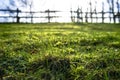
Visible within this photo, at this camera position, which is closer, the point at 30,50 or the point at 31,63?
the point at 31,63

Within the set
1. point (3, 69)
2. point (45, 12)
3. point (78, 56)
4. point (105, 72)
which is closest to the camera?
point (105, 72)

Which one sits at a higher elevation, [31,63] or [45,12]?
[45,12]

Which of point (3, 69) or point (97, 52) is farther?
point (97, 52)

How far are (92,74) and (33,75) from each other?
1288mm

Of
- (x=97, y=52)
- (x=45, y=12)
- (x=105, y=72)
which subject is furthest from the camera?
(x=45, y=12)

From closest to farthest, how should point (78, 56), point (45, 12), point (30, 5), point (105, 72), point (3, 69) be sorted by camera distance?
point (105, 72) → point (3, 69) → point (78, 56) → point (45, 12) → point (30, 5)

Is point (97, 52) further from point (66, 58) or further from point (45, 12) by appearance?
point (45, 12)

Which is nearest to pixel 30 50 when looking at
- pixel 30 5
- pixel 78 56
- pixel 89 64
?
pixel 78 56

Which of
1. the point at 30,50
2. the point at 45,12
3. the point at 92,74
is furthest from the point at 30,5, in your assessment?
the point at 92,74

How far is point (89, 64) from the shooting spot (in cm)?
745

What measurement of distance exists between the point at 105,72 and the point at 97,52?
2397 millimetres

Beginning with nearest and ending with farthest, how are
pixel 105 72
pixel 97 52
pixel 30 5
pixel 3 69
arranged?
pixel 105 72, pixel 3 69, pixel 97 52, pixel 30 5

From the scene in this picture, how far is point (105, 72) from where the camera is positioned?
6.64 metres

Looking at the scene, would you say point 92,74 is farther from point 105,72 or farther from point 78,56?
point 78,56
